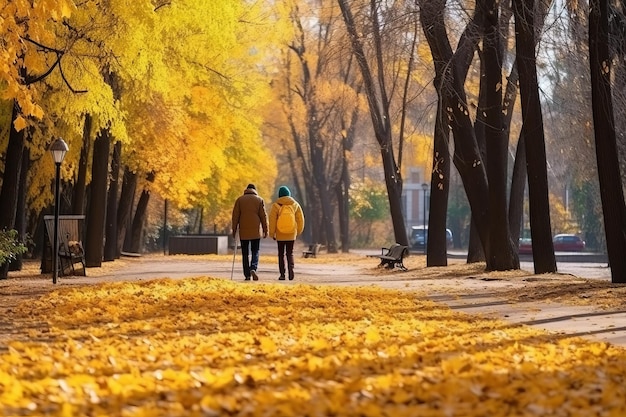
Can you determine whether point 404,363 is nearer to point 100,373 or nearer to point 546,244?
point 100,373

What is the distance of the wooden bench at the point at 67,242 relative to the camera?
2286cm

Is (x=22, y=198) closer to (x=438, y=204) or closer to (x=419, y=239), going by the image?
(x=438, y=204)

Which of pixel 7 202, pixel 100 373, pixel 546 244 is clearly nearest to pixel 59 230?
pixel 7 202

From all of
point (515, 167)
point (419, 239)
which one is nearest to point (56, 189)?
point (515, 167)

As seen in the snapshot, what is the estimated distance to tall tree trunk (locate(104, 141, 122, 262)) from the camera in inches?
1395

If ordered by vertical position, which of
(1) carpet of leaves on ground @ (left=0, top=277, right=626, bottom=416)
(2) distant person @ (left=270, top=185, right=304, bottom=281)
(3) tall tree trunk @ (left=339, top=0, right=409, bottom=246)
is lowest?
(1) carpet of leaves on ground @ (left=0, top=277, right=626, bottom=416)

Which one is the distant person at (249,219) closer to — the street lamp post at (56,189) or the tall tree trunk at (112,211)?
the street lamp post at (56,189)

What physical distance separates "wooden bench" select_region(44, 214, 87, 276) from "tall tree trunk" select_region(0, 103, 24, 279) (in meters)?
0.78

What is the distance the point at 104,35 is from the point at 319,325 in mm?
10578

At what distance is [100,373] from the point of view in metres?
8.08

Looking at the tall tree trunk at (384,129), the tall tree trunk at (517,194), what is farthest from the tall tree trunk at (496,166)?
the tall tree trunk at (384,129)

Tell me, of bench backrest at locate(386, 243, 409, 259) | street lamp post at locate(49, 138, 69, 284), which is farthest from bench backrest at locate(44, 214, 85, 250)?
bench backrest at locate(386, 243, 409, 259)

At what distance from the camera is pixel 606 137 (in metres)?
18.3

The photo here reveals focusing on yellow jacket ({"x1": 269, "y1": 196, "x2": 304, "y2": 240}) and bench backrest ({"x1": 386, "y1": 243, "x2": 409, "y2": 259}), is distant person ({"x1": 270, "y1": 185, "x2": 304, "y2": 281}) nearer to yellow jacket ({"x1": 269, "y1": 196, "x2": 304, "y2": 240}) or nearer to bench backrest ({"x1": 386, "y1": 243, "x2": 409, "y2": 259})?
yellow jacket ({"x1": 269, "y1": 196, "x2": 304, "y2": 240})
